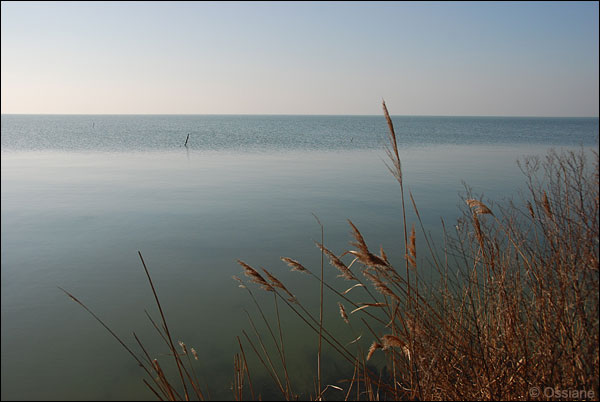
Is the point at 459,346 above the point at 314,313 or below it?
above

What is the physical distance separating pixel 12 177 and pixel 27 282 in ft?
43.1

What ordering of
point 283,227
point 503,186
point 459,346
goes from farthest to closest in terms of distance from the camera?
point 503,186 < point 283,227 < point 459,346

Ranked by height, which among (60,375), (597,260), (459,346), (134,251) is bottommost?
(60,375)

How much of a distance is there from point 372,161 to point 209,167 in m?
9.67

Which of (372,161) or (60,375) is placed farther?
(372,161)

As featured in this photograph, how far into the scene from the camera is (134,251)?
25.8 feet

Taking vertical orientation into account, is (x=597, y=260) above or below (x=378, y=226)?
above

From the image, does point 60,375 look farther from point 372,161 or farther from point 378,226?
point 372,161

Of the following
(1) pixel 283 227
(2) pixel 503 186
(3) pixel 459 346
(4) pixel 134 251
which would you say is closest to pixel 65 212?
(4) pixel 134 251

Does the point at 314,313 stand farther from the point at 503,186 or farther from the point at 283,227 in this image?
the point at 503,186

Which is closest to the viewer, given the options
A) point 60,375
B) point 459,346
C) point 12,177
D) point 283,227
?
point 459,346

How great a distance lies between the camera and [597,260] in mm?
2164

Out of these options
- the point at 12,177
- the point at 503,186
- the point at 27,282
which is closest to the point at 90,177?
the point at 12,177

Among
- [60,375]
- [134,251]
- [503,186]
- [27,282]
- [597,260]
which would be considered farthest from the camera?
[503,186]
